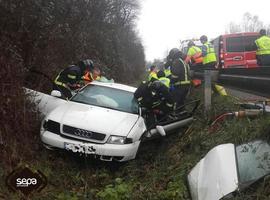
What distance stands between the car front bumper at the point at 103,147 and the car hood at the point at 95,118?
24 cm

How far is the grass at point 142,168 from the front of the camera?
628cm

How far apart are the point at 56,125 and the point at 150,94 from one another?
2357mm

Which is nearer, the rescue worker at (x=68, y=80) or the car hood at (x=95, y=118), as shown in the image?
the car hood at (x=95, y=118)

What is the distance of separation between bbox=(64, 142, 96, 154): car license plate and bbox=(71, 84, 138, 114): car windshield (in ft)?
5.24

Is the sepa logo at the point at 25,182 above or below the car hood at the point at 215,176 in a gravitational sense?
above

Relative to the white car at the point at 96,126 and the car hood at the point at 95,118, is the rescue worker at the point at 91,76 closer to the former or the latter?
the white car at the point at 96,126

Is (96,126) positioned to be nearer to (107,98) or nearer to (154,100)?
(107,98)

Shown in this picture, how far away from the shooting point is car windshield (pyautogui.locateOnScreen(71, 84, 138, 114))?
913cm

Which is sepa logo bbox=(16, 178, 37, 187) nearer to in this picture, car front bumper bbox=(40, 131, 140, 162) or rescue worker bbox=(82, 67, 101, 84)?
car front bumper bbox=(40, 131, 140, 162)

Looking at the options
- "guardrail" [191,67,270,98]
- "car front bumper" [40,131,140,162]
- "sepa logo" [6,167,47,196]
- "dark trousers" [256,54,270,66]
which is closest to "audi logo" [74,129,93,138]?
"car front bumper" [40,131,140,162]

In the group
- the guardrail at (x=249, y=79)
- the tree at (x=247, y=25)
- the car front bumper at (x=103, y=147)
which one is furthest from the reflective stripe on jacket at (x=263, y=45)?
the tree at (x=247, y=25)

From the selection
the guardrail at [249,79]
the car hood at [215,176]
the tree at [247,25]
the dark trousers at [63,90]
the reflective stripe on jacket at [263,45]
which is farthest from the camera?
the tree at [247,25]

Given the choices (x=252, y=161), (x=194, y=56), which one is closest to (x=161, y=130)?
(x=252, y=161)

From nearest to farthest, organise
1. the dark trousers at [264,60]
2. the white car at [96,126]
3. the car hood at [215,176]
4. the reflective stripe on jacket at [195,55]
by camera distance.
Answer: the car hood at [215,176] → the white car at [96,126] → the dark trousers at [264,60] → the reflective stripe on jacket at [195,55]
